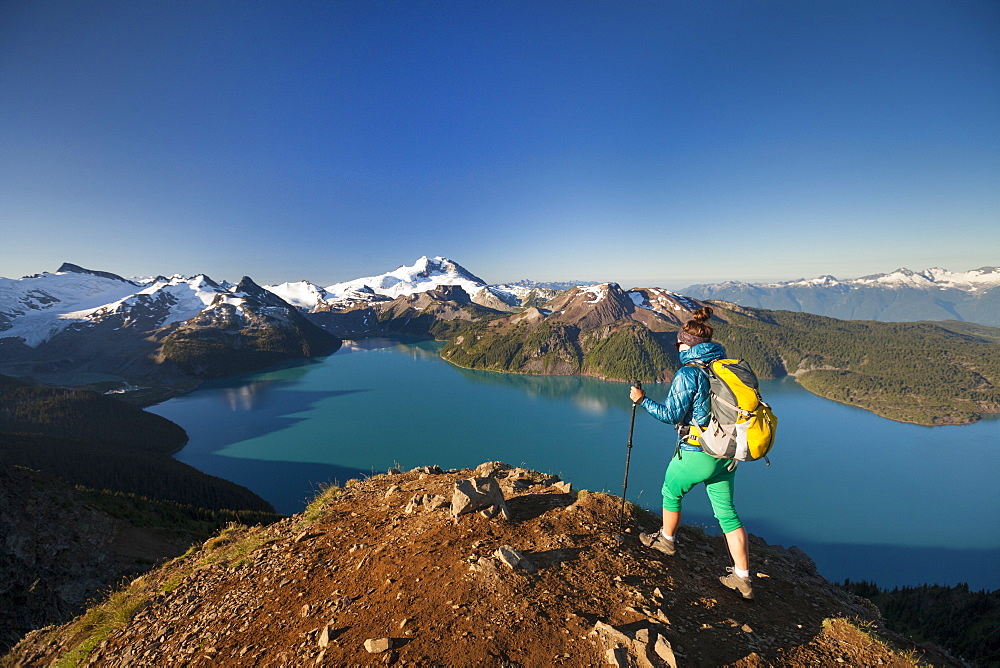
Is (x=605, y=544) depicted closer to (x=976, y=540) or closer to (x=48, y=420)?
(x=976, y=540)

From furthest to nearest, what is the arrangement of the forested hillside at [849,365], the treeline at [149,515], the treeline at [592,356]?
the treeline at [592,356] → the forested hillside at [849,365] → the treeline at [149,515]

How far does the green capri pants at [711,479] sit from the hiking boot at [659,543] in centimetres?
67

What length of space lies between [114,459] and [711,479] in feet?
318

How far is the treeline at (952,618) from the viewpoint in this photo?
19.3m

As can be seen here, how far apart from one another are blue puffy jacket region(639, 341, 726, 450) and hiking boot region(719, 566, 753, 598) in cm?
203

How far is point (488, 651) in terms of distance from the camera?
3.65 m

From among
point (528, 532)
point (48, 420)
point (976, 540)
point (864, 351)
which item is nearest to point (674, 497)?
point (528, 532)

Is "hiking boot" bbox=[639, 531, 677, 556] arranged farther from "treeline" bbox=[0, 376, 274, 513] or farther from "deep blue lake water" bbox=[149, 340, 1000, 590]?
"treeline" bbox=[0, 376, 274, 513]

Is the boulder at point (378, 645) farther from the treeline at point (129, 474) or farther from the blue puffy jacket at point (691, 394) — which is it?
the treeline at point (129, 474)

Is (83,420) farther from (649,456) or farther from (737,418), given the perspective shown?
(737,418)

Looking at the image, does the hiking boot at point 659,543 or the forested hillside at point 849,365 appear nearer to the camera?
the hiking boot at point 659,543

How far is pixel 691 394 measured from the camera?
210 inches

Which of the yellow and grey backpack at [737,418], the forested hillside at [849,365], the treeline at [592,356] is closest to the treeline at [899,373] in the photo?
the forested hillside at [849,365]

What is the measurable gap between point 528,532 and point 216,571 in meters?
5.51
